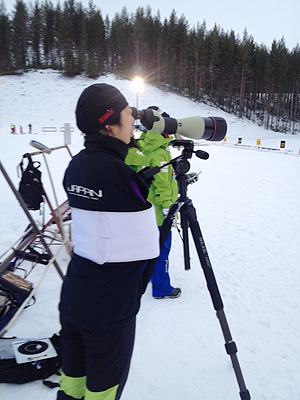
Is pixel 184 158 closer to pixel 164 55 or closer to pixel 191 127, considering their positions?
pixel 191 127

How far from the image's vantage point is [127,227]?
104cm

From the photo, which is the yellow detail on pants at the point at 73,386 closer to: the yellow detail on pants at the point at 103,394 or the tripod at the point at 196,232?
the yellow detail on pants at the point at 103,394

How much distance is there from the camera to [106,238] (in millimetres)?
1047

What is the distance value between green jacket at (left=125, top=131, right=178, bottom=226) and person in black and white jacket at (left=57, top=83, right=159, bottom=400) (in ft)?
4.50

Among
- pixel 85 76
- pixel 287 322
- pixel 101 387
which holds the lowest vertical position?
pixel 287 322

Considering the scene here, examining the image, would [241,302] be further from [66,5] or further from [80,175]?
[66,5]

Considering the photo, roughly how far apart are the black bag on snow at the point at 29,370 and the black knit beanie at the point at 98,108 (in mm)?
1616

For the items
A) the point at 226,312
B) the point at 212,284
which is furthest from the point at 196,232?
the point at 226,312

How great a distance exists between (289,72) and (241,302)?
53.8 m

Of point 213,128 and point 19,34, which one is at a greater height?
point 19,34

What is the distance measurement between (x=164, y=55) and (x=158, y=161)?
164ft

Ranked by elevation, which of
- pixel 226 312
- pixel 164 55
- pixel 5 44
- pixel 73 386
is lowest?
pixel 226 312

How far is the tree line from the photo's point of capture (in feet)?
145

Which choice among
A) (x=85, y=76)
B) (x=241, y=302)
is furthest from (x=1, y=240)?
(x=85, y=76)
